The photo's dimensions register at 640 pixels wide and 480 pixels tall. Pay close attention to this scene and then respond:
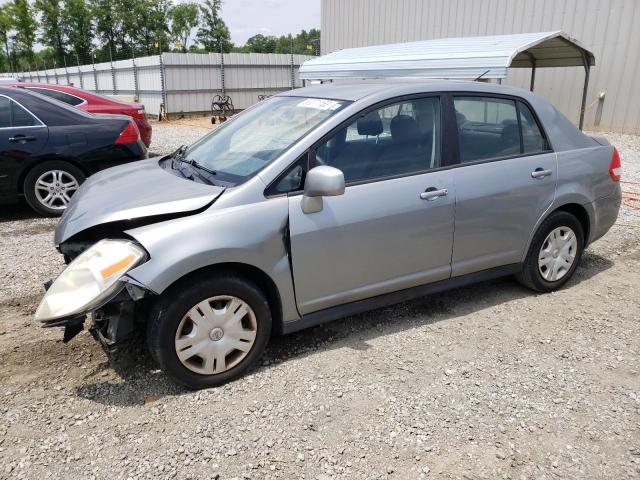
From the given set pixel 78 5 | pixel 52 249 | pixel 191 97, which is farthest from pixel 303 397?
pixel 78 5

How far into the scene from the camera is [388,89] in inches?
137

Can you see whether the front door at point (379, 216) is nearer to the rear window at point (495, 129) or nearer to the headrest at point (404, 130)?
the headrest at point (404, 130)

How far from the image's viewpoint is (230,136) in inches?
147

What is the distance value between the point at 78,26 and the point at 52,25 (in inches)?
104

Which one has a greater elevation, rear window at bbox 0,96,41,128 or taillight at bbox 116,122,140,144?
rear window at bbox 0,96,41,128

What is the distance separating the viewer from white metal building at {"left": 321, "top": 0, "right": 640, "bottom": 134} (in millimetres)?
13422

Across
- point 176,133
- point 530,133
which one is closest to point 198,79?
point 176,133

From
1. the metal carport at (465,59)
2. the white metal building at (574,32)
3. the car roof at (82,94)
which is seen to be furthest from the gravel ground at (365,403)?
the white metal building at (574,32)

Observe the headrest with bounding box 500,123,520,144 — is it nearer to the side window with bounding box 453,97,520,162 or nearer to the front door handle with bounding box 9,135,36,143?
the side window with bounding box 453,97,520,162

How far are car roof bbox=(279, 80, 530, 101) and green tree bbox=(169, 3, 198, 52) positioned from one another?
207 ft

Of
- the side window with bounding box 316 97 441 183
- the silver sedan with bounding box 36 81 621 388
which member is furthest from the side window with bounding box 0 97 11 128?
the side window with bounding box 316 97 441 183

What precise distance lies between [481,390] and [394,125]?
5.75ft

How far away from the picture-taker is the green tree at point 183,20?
203ft

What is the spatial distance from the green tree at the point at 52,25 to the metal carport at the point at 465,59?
56178 millimetres
